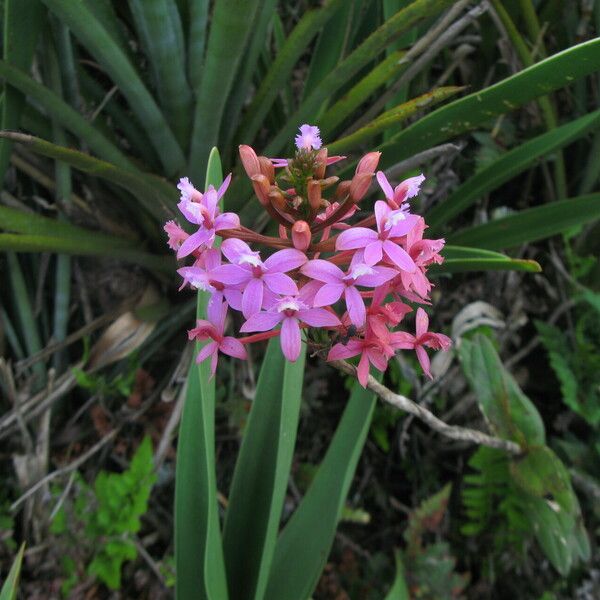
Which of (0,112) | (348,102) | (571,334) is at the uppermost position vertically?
(0,112)

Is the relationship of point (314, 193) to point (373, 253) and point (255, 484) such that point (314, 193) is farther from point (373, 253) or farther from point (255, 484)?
point (255, 484)

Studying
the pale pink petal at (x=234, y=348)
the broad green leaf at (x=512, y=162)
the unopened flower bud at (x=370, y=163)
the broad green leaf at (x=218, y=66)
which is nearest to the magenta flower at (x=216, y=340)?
the pale pink petal at (x=234, y=348)

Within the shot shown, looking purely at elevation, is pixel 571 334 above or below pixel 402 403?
below

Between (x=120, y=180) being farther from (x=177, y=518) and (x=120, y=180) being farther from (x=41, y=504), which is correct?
(x=41, y=504)

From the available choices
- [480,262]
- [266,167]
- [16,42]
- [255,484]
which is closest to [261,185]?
[266,167]

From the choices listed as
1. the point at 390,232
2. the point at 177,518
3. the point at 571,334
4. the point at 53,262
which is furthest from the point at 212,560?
the point at 571,334

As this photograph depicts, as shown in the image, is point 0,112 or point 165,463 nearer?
point 0,112

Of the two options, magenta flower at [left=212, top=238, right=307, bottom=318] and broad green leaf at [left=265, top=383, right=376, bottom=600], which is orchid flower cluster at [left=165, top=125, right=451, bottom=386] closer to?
magenta flower at [left=212, top=238, right=307, bottom=318]

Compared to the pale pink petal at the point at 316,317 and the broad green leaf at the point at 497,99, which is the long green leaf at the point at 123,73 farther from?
the pale pink petal at the point at 316,317
